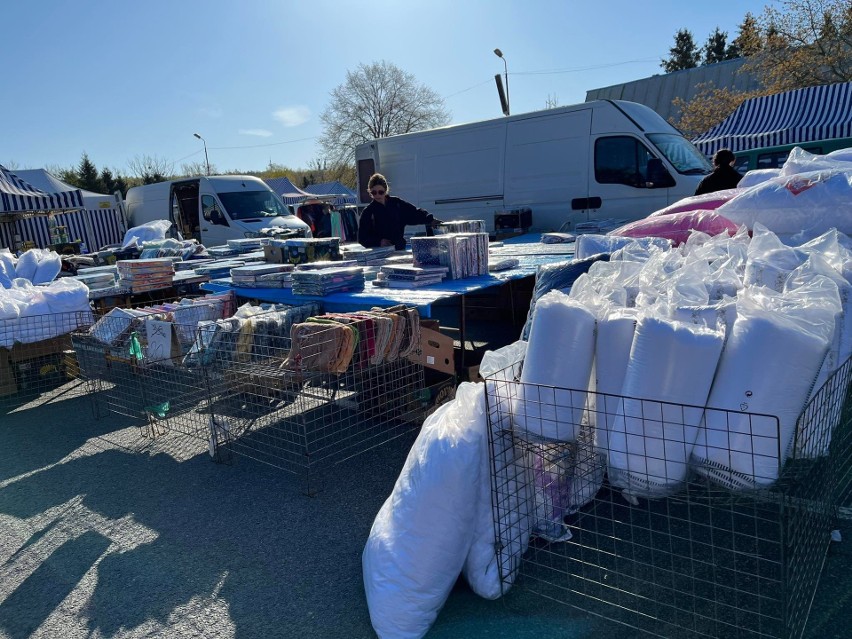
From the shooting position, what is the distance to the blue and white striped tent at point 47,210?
9.97 metres

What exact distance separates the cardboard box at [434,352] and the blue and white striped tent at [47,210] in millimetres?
9108

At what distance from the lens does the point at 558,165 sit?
7.96 m

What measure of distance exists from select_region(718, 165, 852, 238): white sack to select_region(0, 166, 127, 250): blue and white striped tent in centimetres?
1047

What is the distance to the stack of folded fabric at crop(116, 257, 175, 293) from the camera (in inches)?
217

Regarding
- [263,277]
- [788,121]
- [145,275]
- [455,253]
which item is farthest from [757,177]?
[788,121]

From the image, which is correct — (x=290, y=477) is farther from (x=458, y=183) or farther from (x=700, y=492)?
(x=458, y=183)

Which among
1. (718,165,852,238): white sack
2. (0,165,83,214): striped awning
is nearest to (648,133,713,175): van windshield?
(718,165,852,238): white sack

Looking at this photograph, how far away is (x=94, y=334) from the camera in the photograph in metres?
4.36

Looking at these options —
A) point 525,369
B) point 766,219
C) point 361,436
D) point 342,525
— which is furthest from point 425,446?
point 766,219

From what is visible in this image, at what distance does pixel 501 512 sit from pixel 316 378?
1.43 m

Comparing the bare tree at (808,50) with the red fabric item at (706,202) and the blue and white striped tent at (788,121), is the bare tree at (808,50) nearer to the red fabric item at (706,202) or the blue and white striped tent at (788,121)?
the blue and white striped tent at (788,121)

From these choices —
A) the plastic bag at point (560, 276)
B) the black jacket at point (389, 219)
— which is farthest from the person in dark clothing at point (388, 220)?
the plastic bag at point (560, 276)

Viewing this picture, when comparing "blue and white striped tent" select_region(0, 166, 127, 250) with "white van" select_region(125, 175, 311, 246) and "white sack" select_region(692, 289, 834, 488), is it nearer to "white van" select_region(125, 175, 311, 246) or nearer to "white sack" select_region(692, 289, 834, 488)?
"white van" select_region(125, 175, 311, 246)

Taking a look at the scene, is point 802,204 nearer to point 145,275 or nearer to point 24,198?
point 145,275
